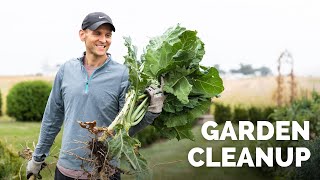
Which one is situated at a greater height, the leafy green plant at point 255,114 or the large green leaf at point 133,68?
the leafy green plant at point 255,114

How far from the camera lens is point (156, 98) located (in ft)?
11.8

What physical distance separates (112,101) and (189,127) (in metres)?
0.58

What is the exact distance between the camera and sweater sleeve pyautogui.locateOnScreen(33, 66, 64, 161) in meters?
3.88

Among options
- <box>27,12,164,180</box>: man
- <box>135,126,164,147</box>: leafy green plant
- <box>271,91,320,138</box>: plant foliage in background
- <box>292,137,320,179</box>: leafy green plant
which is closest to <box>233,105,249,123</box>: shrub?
<box>135,126,164,147</box>: leafy green plant

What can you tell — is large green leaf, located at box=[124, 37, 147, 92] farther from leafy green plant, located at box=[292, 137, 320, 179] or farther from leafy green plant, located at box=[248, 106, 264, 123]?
leafy green plant, located at box=[248, 106, 264, 123]

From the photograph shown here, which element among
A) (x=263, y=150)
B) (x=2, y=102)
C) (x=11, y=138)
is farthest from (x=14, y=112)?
(x=263, y=150)

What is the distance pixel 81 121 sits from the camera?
361 centimetres

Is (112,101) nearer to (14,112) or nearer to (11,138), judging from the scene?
(11,138)

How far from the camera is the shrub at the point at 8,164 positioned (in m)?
5.20

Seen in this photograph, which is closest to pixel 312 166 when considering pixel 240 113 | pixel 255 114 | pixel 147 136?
pixel 147 136

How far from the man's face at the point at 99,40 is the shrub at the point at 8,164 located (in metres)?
1.90

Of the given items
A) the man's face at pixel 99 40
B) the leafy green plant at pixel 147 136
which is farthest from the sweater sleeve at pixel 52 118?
the leafy green plant at pixel 147 136

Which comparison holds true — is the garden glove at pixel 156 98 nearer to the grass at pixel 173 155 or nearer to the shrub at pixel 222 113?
the grass at pixel 173 155

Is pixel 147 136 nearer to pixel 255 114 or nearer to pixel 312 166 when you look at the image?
pixel 255 114
